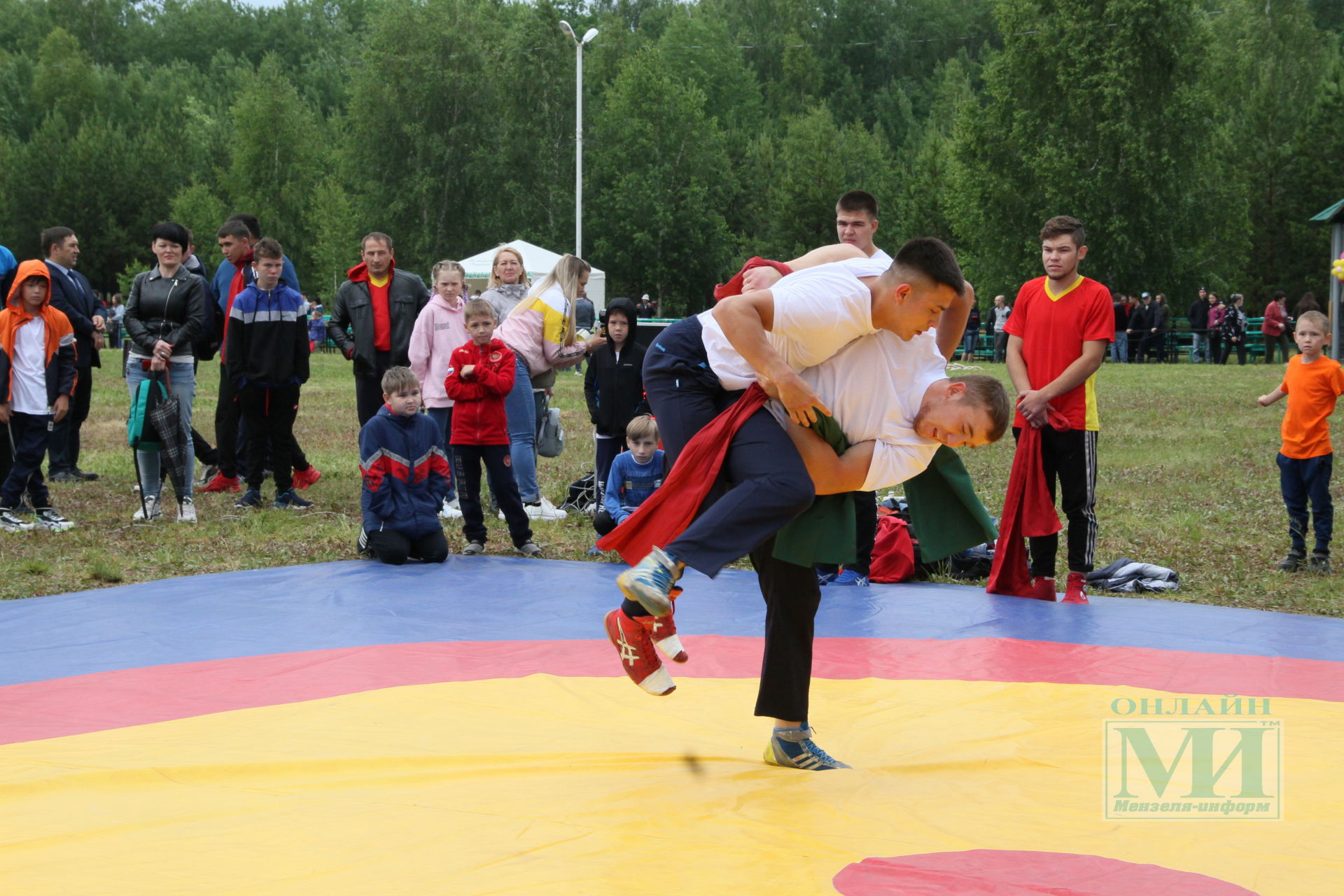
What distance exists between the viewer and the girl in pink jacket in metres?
7.68

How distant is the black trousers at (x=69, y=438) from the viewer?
905cm

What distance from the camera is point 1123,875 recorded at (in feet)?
8.43

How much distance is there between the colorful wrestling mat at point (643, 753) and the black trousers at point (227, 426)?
10.4 feet

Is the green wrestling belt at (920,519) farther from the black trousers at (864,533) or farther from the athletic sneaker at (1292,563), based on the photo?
the athletic sneaker at (1292,563)

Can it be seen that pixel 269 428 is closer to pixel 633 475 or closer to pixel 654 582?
pixel 633 475

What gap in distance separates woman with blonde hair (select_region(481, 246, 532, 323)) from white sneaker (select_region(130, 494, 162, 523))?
7.82ft

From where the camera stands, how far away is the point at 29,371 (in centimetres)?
725

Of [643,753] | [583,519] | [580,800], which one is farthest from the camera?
[583,519]

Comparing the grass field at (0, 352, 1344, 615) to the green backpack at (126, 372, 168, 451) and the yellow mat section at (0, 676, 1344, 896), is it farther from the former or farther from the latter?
the yellow mat section at (0, 676, 1344, 896)

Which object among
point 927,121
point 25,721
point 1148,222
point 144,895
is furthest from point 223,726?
point 927,121

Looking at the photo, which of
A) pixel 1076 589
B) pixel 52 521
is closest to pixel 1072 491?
pixel 1076 589

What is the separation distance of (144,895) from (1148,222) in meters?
35.2

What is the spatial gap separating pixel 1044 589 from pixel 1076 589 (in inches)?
5.6

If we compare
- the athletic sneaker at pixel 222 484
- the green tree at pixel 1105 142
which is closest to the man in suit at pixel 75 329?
the athletic sneaker at pixel 222 484
